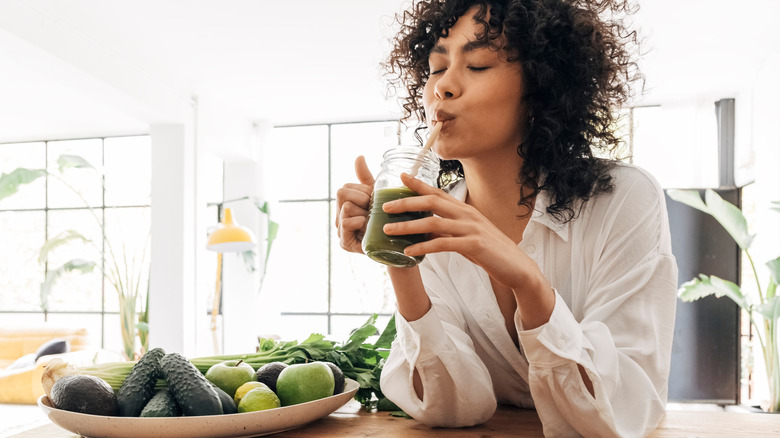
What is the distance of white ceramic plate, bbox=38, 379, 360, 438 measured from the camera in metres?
0.90

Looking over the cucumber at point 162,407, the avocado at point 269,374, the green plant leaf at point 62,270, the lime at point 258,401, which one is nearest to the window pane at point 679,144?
the green plant leaf at point 62,270

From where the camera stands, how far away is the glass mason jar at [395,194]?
904mm

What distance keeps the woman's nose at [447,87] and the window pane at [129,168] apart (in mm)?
8558

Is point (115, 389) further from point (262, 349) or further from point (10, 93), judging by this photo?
point (10, 93)

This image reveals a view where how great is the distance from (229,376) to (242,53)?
5.38 metres

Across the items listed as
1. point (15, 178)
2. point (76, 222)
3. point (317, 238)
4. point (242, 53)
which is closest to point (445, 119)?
point (242, 53)

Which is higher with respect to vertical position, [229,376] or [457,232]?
[457,232]

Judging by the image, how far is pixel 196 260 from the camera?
6.85m

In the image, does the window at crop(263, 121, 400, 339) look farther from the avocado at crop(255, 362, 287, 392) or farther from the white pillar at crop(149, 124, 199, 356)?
the avocado at crop(255, 362, 287, 392)

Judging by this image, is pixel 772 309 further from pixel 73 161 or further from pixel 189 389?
pixel 73 161

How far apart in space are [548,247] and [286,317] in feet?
26.4

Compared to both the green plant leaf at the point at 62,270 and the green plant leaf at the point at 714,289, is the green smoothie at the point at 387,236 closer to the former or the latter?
the green plant leaf at the point at 714,289

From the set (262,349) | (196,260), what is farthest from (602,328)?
(196,260)

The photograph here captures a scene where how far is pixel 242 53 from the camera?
6023mm
